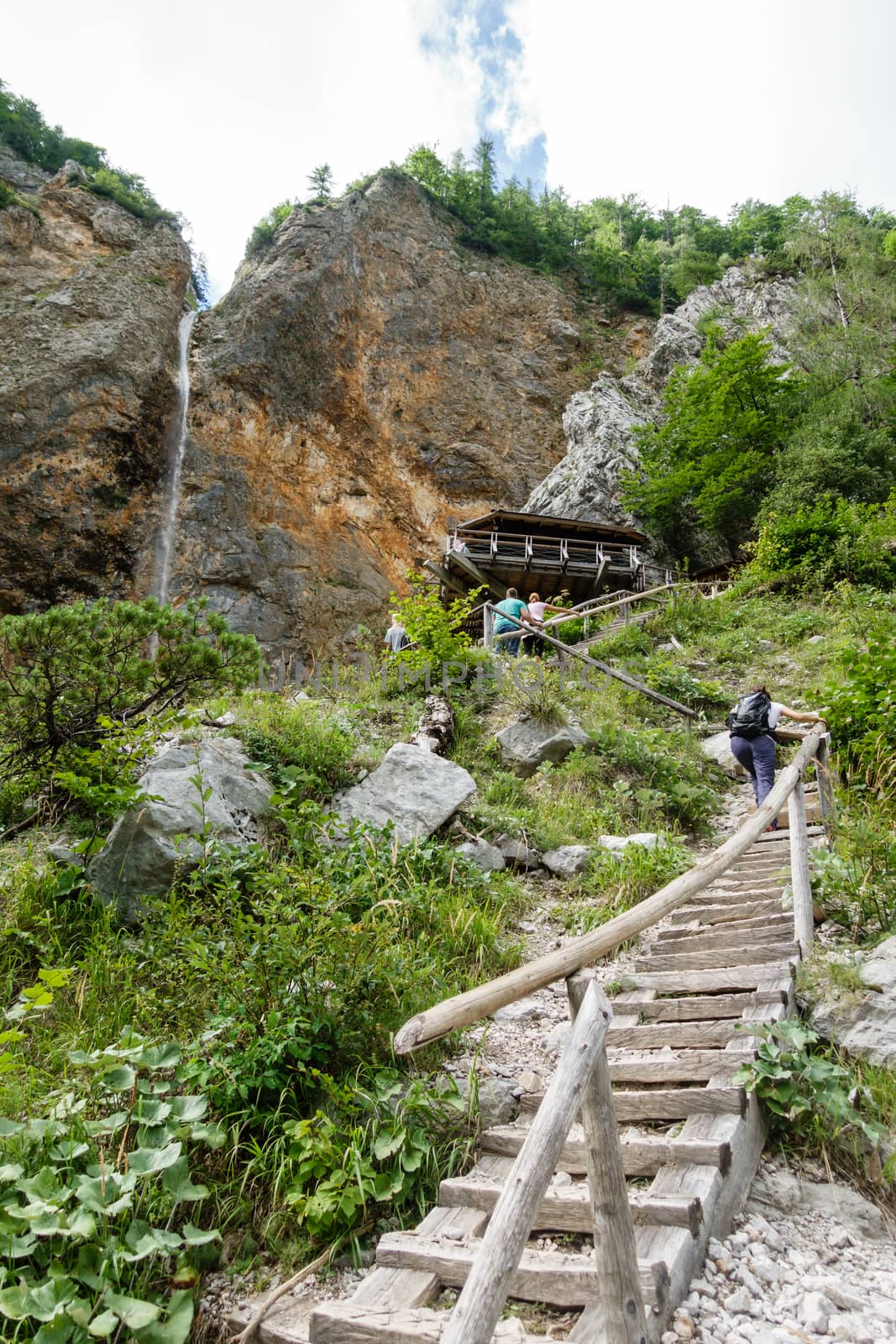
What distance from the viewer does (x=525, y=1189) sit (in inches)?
52.0

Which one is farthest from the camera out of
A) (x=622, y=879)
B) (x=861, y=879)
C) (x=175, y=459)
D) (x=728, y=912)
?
(x=175, y=459)

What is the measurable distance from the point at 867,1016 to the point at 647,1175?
1337 mm

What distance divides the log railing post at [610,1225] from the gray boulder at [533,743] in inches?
230

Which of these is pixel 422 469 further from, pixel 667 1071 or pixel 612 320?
pixel 667 1071

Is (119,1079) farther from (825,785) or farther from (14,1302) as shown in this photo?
(825,785)

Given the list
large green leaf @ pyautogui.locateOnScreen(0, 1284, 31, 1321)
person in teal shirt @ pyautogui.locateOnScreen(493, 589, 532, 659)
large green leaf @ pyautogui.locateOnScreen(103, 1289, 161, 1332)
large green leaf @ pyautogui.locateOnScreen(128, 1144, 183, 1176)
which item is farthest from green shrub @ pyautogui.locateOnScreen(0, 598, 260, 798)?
person in teal shirt @ pyautogui.locateOnScreen(493, 589, 532, 659)

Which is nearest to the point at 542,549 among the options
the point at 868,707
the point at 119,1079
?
the point at 868,707

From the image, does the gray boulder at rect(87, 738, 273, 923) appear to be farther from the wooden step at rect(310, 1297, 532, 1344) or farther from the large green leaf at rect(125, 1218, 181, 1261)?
the wooden step at rect(310, 1297, 532, 1344)

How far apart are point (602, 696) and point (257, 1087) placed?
7.27m

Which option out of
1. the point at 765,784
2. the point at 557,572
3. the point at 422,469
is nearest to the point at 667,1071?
the point at 765,784

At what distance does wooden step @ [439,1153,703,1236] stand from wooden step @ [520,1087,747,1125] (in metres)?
0.30

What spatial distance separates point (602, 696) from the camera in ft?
31.1

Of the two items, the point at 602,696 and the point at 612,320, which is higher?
the point at 612,320

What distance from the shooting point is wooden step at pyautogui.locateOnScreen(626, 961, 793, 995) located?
3447mm
